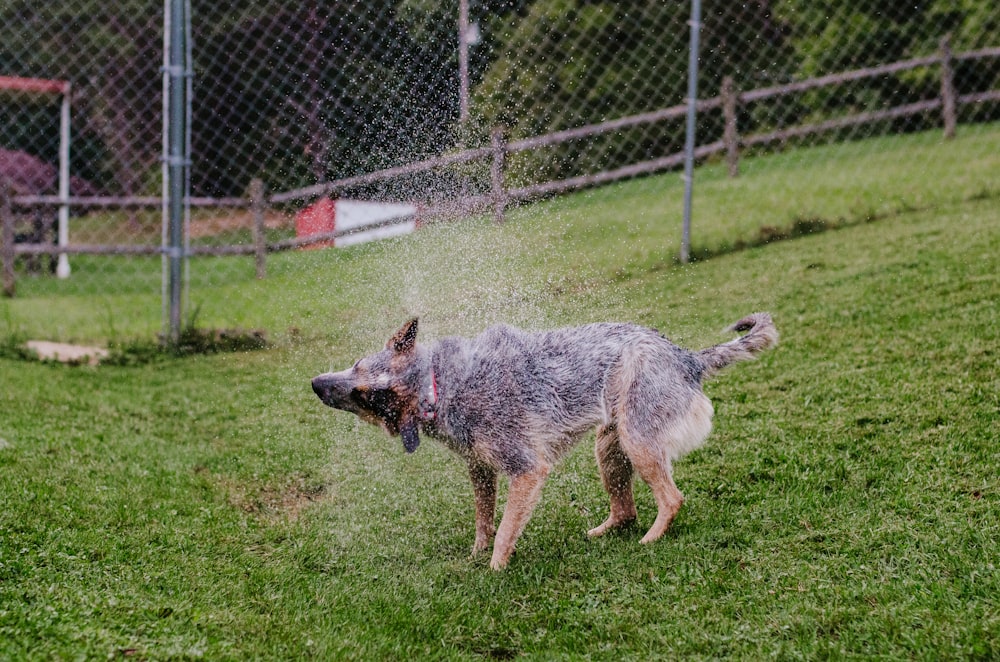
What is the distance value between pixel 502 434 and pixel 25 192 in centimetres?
1700

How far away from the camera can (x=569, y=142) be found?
41.2 ft

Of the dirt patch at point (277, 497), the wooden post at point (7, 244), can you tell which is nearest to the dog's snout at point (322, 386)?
the dirt patch at point (277, 497)

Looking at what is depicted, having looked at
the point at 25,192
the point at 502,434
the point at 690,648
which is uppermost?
the point at 502,434

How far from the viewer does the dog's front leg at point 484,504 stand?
4.36 metres

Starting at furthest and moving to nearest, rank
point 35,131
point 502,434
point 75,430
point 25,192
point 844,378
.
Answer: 1. point 35,131
2. point 25,192
3. point 75,430
4. point 844,378
5. point 502,434

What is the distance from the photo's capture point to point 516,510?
13.5 feet

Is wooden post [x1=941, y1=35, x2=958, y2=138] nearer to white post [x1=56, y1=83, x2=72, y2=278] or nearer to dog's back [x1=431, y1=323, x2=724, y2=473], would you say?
dog's back [x1=431, y1=323, x2=724, y2=473]

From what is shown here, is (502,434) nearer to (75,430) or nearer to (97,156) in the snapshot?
(75,430)

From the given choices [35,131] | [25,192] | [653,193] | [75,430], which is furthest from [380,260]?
[35,131]

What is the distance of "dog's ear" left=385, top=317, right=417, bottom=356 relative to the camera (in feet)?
13.7

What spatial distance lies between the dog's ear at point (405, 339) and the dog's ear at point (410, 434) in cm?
31

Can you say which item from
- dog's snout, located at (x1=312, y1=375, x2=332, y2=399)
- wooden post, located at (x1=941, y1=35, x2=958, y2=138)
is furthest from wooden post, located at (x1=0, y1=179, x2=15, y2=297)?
wooden post, located at (x1=941, y1=35, x2=958, y2=138)

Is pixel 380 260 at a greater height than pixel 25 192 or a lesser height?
greater

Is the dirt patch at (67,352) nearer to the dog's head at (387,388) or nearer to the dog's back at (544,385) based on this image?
the dog's head at (387,388)
